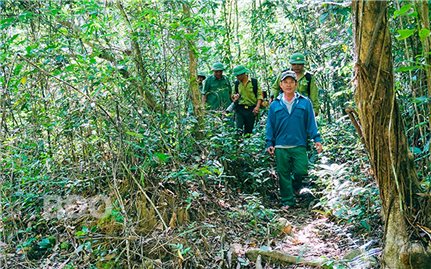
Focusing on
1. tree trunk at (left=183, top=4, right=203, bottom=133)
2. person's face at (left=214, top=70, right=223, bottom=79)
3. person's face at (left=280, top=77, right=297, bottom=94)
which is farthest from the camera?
person's face at (left=214, top=70, right=223, bottom=79)

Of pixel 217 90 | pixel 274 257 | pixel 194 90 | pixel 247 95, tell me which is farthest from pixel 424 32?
pixel 217 90

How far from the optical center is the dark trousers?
23.0ft

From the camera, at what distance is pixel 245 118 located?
711cm

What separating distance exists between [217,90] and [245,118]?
67cm

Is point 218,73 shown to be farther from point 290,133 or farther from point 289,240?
point 289,240

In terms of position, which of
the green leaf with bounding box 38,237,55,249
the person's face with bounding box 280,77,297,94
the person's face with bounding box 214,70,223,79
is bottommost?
the green leaf with bounding box 38,237,55,249

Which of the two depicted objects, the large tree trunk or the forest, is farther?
the forest

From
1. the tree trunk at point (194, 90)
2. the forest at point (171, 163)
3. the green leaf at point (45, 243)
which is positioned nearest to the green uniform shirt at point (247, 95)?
the forest at point (171, 163)

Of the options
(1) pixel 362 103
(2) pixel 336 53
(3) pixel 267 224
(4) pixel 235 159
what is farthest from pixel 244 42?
(1) pixel 362 103

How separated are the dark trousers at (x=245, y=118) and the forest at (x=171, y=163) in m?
0.95

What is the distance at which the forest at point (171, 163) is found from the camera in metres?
2.97

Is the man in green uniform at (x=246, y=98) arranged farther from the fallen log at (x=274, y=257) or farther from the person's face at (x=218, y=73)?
the fallen log at (x=274, y=257)

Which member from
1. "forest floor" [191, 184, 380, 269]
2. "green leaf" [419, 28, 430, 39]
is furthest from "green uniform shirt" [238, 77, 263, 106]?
"green leaf" [419, 28, 430, 39]

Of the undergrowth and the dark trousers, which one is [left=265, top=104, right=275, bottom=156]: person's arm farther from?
the dark trousers
